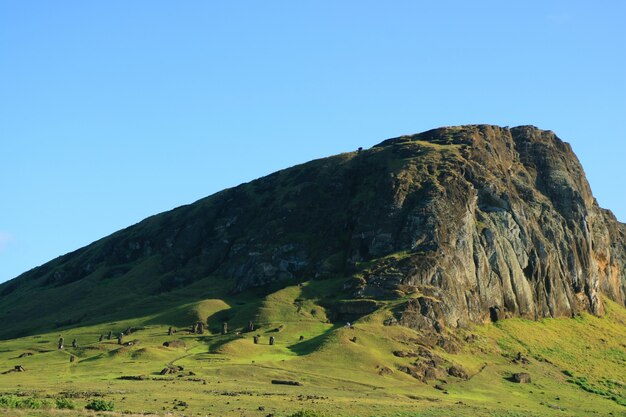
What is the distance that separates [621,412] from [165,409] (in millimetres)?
77867

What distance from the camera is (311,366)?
420 feet

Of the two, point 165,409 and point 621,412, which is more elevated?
point 165,409

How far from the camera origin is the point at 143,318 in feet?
567

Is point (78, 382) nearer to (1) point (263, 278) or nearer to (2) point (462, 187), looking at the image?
(1) point (263, 278)

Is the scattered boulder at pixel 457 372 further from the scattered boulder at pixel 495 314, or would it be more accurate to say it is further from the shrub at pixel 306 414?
the shrub at pixel 306 414

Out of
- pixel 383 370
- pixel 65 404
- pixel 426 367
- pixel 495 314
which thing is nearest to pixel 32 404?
pixel 65 404

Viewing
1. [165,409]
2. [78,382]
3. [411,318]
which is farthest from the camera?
[411,318]

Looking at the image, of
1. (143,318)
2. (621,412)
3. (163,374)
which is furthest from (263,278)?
(621,412)

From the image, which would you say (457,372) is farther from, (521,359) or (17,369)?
(17,369)

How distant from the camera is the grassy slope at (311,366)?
4011 inches

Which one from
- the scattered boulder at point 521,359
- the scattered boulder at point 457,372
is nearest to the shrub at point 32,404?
the scattered boulder at point 457,372

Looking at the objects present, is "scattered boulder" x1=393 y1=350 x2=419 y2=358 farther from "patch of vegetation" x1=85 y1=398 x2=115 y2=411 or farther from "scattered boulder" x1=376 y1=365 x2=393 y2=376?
"patch of vegetation" x1=85 y1=398 x2=115 y2=411

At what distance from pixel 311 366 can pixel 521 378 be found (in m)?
37.6

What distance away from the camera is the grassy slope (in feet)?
334
